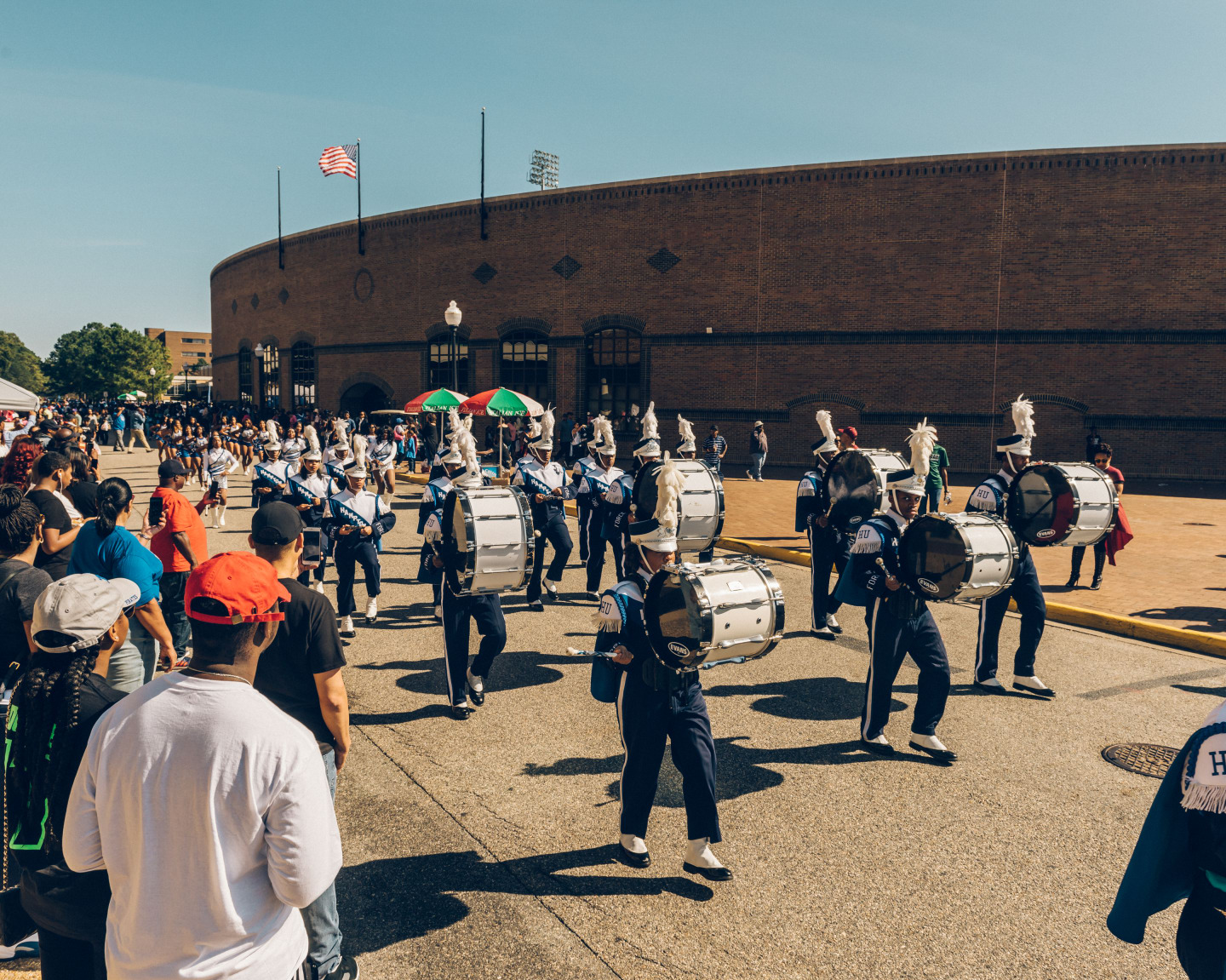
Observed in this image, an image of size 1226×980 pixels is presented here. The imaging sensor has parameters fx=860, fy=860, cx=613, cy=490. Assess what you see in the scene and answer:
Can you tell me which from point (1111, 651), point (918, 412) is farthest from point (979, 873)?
point (918, 412)

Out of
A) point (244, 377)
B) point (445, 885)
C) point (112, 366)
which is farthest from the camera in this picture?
point (112, 366)

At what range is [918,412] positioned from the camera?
26.3m

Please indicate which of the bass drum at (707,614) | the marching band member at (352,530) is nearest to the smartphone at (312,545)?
the marching band member at (352,530)

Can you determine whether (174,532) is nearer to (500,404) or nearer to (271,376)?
(500,404)

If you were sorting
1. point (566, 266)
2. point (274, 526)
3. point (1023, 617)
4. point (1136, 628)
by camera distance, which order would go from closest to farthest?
point (274, 526)
point (1023, 617)
point (1136, 628)
point (566, 266)

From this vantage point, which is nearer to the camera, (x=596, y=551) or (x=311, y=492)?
(x=311, y=492)

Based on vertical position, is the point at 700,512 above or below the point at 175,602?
above

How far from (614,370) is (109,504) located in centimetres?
2569

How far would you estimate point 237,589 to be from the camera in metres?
2.29

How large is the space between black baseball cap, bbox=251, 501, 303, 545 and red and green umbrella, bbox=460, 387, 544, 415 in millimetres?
17664

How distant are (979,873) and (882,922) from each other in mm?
787

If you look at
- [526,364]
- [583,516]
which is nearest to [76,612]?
[583,516]

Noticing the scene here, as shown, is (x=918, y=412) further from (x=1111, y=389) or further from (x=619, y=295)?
(x=619, y=295)

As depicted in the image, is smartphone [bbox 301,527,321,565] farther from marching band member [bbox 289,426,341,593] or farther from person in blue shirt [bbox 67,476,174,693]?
person in blue shirt [bbox 67,476,174,693]
